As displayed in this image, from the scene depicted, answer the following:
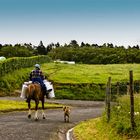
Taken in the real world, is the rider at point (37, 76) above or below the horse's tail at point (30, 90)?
above

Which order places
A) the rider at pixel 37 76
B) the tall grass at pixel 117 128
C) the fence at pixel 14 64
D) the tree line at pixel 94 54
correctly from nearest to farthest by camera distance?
the tall grass at pixel 117 128 < the rider at pixel 37 76 < the fence at pixel 14 64 < the tree line at pixel 94 54

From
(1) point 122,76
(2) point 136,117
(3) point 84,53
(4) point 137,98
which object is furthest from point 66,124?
(3) point 84,53

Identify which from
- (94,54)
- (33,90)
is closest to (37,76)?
(33,90)

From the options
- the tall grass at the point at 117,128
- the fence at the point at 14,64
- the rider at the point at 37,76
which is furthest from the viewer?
the fence at the point at 14,64

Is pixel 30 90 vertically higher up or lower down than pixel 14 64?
lower down

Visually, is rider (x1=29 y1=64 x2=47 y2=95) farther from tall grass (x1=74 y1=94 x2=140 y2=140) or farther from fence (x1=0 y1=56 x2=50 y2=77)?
fence (x1=0 y1=56 x2=50 y2=77)

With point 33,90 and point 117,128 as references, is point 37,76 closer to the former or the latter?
point 33,90

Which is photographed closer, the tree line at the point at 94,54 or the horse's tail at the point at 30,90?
the horse's tail at the point at 30,90

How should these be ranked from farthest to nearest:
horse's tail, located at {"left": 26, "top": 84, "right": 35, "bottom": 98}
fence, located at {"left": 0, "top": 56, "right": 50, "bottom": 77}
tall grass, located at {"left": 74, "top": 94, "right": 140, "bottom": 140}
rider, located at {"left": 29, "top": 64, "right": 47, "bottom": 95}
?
fence, located at {"left": 0, "top": 56, "right": 50, "bottom": 77}, rider, located at {"left": 29, "top": 64, "right": 47, "bottom": 95}, horse's tail, located at {"left": 26, "top": 84, "right": 35, "bottom": 98}, tall grass, located at {"left": 74, "top": 94, "right": 140, "bottom": 140}

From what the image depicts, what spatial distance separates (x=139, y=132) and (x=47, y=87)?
1510 centimetres

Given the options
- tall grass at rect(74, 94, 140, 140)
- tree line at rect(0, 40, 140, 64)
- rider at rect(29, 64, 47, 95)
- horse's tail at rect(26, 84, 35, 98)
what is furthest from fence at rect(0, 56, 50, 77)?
tree line at rect(0, 40, 140, 64)

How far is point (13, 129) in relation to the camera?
24453 millimetres

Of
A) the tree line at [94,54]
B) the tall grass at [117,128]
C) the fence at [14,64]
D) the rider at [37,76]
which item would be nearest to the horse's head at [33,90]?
the rider at [37,76]

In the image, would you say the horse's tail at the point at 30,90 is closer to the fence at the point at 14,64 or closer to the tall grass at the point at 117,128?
the tall grass at the point at 117,128
